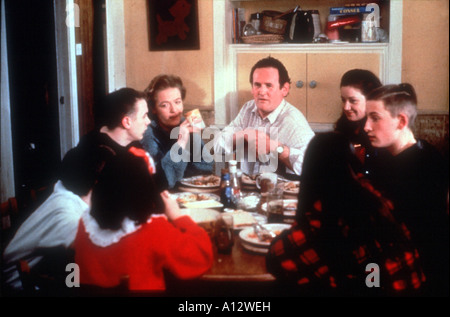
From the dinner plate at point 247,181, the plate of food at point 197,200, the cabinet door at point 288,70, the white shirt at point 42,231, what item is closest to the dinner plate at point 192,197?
the plate of food at point 197,200

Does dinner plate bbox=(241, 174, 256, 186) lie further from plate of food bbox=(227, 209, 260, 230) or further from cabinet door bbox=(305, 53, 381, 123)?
cabinet door bbox=(305, 53, 381, 123)

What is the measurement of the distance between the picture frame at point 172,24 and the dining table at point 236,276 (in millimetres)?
1063

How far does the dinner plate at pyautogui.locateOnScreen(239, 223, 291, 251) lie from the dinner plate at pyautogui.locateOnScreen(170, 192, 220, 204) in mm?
420

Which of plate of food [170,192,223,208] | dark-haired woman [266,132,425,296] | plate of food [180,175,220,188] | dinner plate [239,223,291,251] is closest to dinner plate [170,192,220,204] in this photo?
plate of food [170,192,223,208]

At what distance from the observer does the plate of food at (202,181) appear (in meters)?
2.07

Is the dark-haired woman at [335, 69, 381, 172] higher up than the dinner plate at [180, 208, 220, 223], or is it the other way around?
the dark-haired woman at [335, 69, 381, 172]

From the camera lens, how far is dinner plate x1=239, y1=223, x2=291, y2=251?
1.37 meters

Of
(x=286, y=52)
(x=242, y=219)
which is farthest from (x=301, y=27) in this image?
(x=242, y=219)

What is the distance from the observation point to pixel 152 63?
2098mm

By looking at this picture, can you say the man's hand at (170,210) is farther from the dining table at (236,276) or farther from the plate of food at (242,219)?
the plate of food at (242,219)

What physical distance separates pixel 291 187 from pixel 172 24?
0.92 meters

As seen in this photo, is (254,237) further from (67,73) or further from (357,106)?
(357,106)
